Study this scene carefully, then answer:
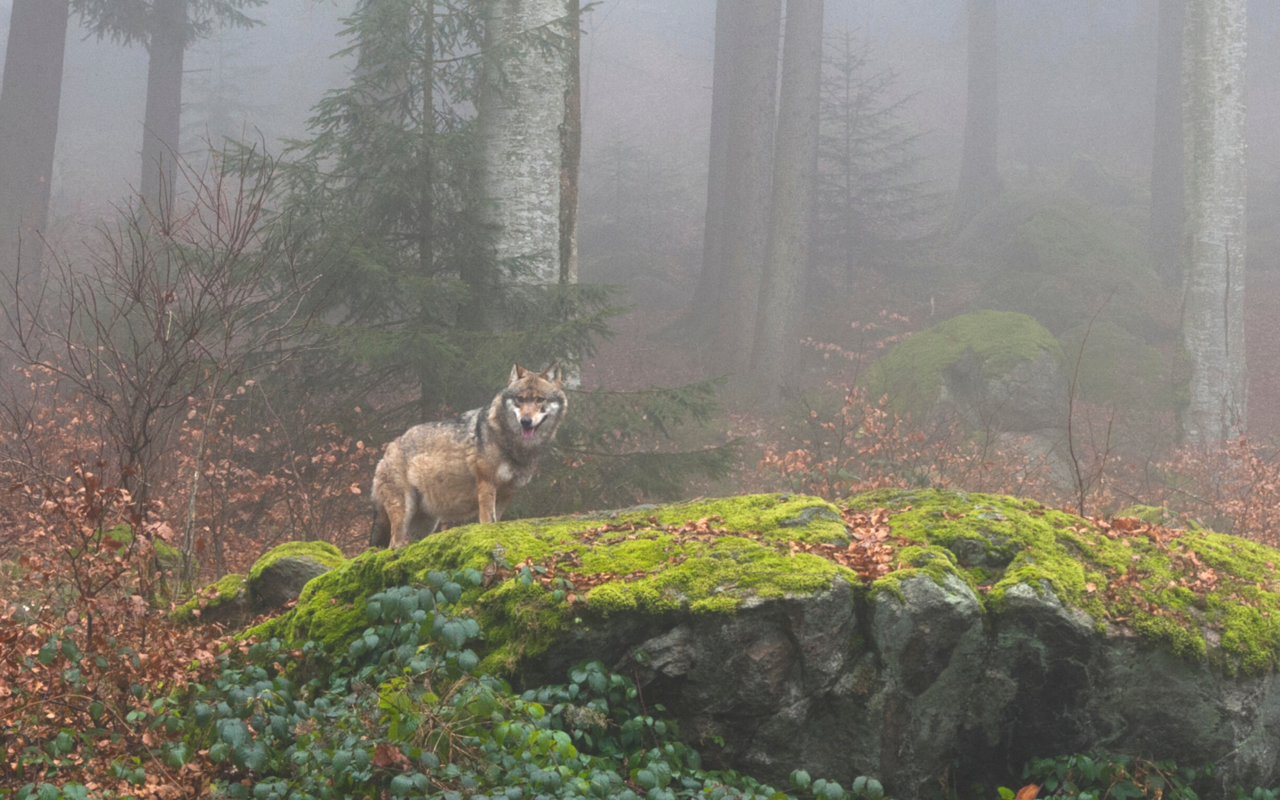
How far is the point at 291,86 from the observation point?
4850 centimetres

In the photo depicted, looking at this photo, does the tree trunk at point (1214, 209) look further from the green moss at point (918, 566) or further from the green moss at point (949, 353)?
the green moss at point (918, 566)

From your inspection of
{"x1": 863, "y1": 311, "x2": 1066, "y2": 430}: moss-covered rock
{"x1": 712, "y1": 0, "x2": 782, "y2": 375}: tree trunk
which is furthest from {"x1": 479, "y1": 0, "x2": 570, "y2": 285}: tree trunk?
{"x1": 712, "y1": 0, "x2": 782, "y2": 375}: tree trunk

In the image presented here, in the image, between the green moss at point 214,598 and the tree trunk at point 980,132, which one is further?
the tree trunk at point 980,132

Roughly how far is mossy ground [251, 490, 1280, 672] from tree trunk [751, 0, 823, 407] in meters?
13.5

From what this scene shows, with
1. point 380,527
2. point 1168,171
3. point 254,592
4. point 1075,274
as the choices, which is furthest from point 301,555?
point 1168,171

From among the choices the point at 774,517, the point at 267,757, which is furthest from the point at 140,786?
the point at 774,517

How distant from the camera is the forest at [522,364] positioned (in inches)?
159

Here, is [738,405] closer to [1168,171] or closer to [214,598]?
[214,598]

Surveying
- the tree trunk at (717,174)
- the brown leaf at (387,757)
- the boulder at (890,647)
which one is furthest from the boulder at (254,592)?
the tree trunk at (717,174)

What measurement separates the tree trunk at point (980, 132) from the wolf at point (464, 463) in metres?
26.5

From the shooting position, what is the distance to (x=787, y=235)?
65.2 feet

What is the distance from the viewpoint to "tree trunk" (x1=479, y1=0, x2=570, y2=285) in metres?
11.2

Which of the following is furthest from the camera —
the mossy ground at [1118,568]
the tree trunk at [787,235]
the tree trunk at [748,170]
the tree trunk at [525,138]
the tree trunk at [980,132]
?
the tree trunk at [980,132]

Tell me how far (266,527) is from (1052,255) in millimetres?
21921
